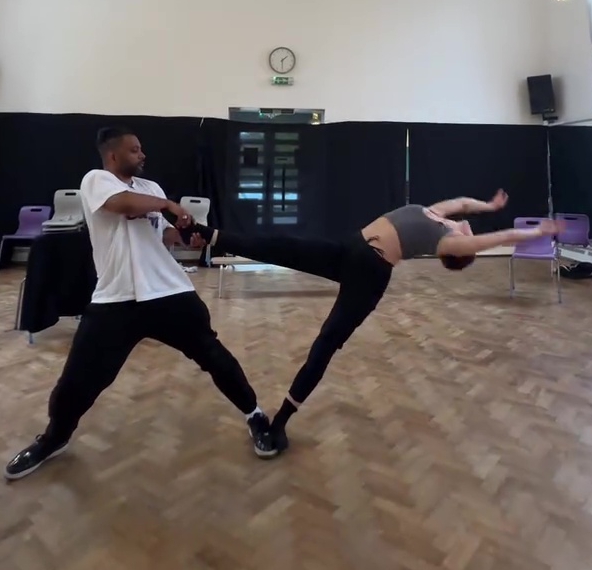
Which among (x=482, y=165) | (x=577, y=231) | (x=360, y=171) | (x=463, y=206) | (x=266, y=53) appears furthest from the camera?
(x=266, y=53)

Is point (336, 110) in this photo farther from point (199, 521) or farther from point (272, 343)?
point (199, 521)

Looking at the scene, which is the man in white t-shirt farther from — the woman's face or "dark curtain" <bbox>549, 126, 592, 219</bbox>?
"dark curtain" <bbox>549, 126, 592, 219</bbox>

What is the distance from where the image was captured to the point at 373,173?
809cm

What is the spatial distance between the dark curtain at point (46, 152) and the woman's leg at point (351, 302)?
6.35 meters

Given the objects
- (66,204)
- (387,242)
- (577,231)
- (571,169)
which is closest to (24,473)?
(387,242)

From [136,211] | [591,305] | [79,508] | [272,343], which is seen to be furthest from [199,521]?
[591,305]

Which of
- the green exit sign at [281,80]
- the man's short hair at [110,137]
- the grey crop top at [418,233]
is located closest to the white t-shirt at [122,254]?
the man's short hair at [110,137]

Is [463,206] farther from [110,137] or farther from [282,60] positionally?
[282,60]

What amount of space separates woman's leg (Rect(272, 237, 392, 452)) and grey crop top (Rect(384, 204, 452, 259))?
0.12m

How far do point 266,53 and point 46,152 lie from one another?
11.3ft

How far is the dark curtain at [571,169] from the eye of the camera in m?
8.21

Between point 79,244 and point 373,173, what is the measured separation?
4.96m

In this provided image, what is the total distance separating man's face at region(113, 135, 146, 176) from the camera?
7.18 feet

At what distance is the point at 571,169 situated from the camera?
27.2 ft
